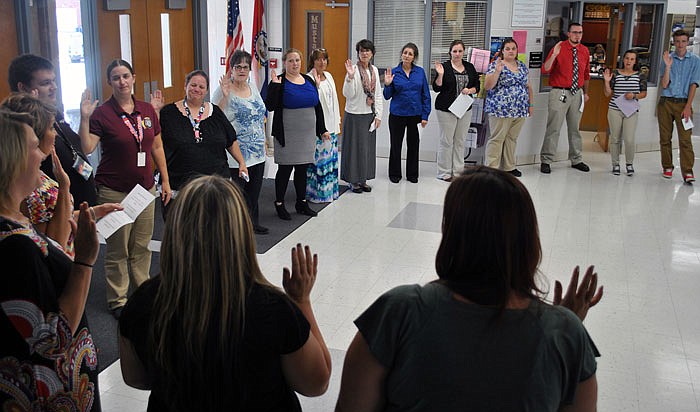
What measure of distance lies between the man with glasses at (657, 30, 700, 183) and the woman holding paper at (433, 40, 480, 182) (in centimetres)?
218

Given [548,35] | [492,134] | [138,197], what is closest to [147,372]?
[138,197]

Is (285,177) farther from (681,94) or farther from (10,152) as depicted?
(681,94)

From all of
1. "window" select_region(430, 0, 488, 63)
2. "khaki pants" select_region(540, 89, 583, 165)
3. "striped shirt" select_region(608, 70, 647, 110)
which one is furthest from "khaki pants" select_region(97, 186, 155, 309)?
"striped shirt" select_region(608, 70, 647, 110)

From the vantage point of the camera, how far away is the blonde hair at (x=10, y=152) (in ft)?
6.57

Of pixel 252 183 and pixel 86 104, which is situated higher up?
pixel 86 104

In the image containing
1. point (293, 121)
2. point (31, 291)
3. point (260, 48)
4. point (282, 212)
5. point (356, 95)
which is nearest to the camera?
point (31, 291)

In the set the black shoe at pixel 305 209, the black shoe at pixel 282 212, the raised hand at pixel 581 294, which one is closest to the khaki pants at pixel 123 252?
the black shoe at pixel 282 212

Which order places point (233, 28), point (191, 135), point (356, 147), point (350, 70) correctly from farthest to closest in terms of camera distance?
point (233, 28)
point (356, 147)
point (350, 70)
point (191, 135)

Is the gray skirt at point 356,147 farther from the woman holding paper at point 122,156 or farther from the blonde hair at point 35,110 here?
the blonde hair at point 35,110

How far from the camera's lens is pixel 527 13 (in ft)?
27.1

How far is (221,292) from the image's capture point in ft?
5.40

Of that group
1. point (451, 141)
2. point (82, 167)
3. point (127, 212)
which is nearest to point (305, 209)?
point (451, 141)

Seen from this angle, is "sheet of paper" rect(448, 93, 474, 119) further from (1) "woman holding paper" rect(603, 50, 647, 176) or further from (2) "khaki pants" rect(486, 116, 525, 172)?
(1) "woman holding paper" rect(603, 50, 647, 176)

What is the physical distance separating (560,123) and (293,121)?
3789 mm
